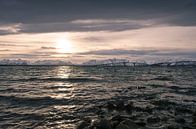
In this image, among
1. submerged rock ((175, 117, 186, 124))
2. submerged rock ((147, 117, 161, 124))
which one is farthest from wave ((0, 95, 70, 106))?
submerged rock ((175, 117, 186, 124))

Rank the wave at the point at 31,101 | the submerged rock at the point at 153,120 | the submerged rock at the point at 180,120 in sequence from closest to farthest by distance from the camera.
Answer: the submerged rock at the point at 180,120
the submerged rock at the point at 153,120
the wave at the point at 31,101

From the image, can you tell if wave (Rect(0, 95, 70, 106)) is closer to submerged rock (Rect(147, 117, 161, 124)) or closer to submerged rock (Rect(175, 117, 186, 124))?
submerged rock (Rect(147, 117, 161, 124))

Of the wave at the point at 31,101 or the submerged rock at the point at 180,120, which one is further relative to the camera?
the wave at the point at 31,101

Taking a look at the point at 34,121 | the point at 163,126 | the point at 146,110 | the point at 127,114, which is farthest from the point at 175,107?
the point at 34,121

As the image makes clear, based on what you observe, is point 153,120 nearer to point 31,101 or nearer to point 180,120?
point 180,120

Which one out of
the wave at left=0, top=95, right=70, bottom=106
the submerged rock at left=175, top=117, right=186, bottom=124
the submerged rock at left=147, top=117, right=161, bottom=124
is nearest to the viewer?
the submerged rock at left=175, top=117, right=186, bottom=124

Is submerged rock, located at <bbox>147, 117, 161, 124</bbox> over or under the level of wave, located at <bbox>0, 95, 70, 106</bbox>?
over

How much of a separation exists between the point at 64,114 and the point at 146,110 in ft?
22.0

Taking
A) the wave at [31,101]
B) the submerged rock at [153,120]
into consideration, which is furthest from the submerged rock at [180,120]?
the wave at [31,101]

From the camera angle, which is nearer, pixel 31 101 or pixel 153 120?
pixel 153 120

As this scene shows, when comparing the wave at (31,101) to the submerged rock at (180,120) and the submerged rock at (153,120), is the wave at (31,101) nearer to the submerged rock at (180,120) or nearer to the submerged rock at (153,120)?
the submerged rock at (153,120)

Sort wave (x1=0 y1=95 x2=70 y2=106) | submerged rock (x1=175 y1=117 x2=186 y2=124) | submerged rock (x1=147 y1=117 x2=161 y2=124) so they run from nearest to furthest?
1. submerged rock (x1=175 y1=117 x2=186 y2=124)
2. submerged rock (x1=147 y1=117 x2=161 y2=124)
3. wave (x1=0 y1=95 x2=70 y2=106)

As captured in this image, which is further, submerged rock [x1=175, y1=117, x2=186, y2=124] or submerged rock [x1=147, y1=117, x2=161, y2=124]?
submerged rock [x1=147, y1=117, x2=161, y2=124]

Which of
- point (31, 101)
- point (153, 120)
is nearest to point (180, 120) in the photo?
point (153, 120)
